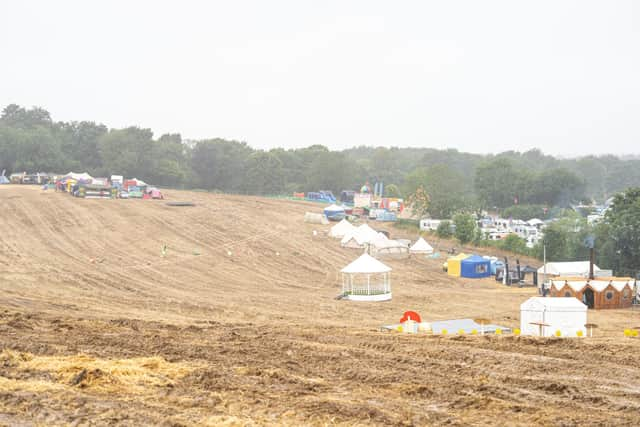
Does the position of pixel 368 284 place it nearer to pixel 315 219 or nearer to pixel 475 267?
pixel 475 267

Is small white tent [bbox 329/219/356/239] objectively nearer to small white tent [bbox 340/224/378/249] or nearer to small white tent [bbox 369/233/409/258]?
small white tent [bbox 340/224/378/249]

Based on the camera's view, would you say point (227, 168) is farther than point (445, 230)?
Yes

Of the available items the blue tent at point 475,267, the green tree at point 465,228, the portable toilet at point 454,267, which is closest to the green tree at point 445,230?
the green tree at point 465,228

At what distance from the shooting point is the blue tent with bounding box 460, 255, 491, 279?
4075 centimetres

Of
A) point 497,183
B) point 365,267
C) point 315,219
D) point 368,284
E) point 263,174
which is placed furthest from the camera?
point 497,183

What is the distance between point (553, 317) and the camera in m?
20.9

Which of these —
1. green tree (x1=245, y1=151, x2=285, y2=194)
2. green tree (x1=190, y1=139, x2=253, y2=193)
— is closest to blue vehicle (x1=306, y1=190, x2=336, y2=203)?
green tree (x1=245, y1=151, x2=285, y2=194)

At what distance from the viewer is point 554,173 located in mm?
95375

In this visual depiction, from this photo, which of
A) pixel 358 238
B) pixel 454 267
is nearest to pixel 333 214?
Result: pixel 358 238

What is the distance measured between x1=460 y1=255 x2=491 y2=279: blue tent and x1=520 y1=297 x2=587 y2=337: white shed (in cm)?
1944

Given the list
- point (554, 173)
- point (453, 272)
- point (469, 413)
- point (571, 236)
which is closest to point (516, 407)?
point (469, 413)

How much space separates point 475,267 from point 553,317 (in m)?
20.0

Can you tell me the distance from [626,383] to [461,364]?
8.65 ft

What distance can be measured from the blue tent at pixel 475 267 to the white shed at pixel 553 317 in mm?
19438
